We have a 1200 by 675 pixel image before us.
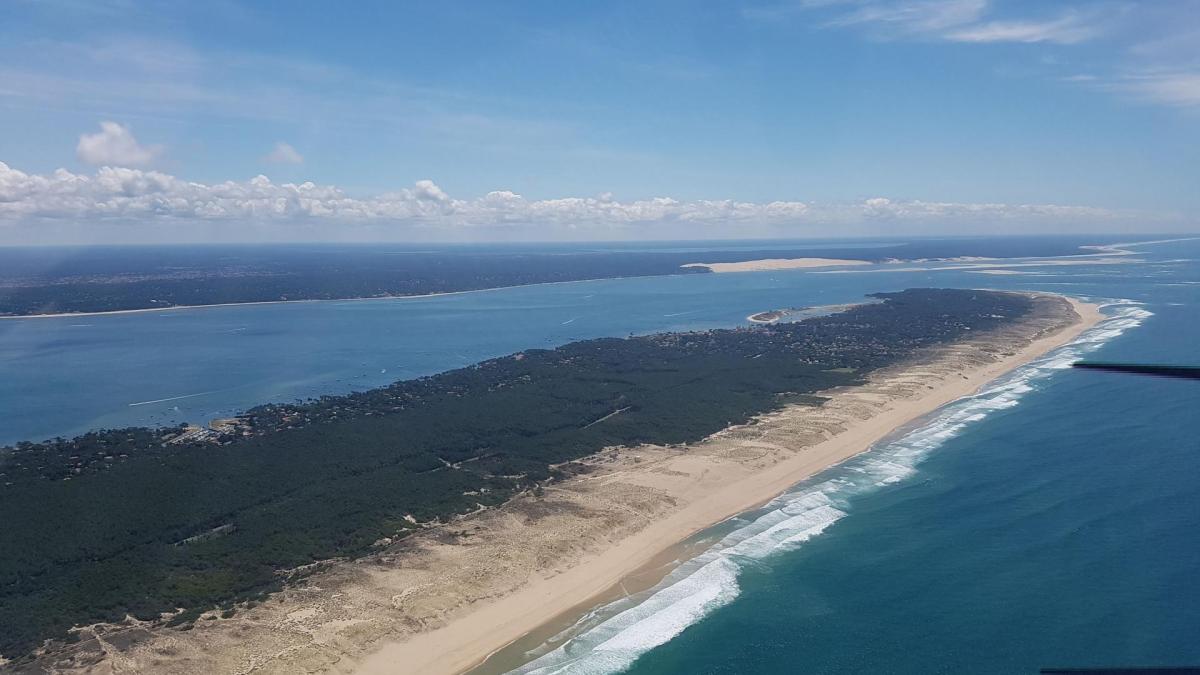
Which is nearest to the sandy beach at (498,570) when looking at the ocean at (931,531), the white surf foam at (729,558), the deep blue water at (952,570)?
the white surf foam at (729,558)

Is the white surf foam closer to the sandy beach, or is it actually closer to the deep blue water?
the deep blue water

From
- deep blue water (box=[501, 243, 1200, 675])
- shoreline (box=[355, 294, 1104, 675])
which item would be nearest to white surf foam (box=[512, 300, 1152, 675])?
deep blue water (box=[501, 243, 1200, 675])

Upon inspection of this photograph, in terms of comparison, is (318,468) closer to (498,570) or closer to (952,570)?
(498,570)

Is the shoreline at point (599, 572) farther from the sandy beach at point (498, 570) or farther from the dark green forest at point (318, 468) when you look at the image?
the dark green forest at point (318, 468)

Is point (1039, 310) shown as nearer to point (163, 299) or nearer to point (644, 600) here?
point (644, 600)

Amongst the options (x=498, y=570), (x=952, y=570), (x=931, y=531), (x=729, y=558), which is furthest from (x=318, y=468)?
(x=952, y=570)

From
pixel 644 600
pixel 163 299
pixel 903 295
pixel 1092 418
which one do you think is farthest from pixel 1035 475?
pixel 163 299
